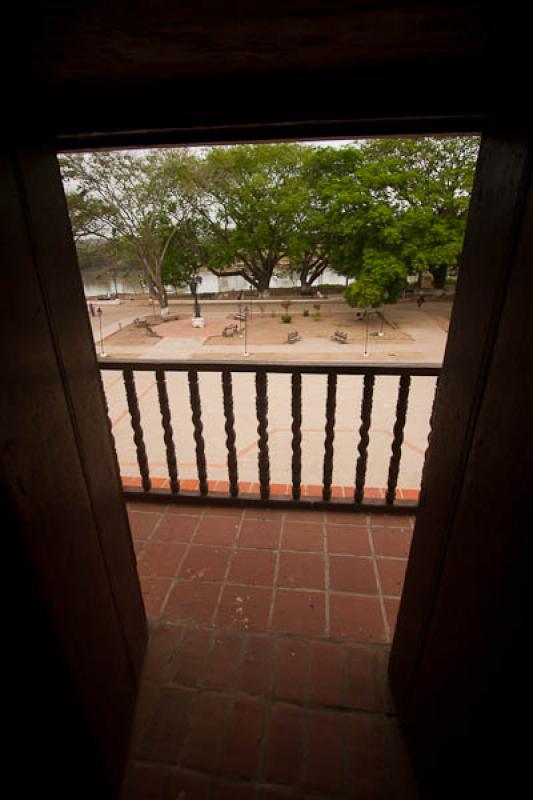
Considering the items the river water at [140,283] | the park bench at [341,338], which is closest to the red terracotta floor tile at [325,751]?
the park bench at [341,338]

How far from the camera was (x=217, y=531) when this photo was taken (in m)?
2.39

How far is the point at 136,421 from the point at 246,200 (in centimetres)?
2158

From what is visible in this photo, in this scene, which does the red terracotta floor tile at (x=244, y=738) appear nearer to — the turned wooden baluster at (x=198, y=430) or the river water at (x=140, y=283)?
the turned wooden baluster at (x=198, y=430)

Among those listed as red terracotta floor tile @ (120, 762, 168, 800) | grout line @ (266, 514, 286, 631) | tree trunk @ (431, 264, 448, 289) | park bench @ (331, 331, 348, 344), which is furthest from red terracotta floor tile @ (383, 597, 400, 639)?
tree trunk @ (431, 264, 448, 289)

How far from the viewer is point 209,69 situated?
0.80m

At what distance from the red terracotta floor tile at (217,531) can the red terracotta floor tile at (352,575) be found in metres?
0.61

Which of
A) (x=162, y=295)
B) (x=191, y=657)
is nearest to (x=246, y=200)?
(x=162, y=295)

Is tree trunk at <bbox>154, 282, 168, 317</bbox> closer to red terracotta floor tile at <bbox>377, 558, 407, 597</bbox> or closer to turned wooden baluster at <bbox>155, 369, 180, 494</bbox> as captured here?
turned wooden baluster at <bbox>155, 369, 180, 494</bbox>

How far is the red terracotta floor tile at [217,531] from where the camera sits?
7.60 ft

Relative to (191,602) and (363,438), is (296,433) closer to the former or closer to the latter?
(363,438)

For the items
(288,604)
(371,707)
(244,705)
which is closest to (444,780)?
(371,707)

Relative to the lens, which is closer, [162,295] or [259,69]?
[259,69]

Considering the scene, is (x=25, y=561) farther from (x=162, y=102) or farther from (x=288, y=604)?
(x=288, y=604)

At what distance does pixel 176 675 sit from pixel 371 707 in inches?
31.0
